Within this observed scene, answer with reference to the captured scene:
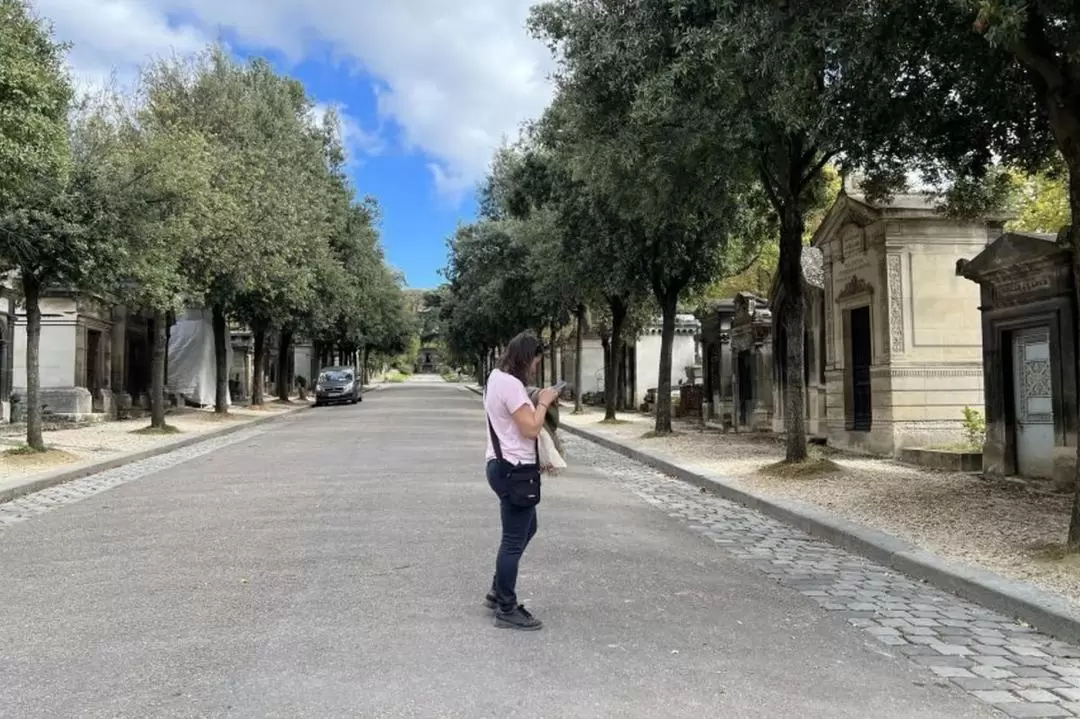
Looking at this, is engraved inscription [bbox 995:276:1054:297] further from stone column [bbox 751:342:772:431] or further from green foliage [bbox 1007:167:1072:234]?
green foliage [bbox 1007:167:1072:234]

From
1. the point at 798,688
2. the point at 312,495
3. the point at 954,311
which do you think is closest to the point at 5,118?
the point at 312,495

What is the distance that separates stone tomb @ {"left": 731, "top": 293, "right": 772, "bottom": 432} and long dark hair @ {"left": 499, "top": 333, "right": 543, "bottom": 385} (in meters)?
17.7

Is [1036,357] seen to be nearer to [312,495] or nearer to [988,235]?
[988,235]

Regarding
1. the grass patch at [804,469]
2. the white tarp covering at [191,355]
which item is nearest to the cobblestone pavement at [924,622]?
the grass patch at [804,469]

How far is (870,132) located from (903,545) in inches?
196

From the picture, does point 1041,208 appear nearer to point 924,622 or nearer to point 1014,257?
point 1014,257

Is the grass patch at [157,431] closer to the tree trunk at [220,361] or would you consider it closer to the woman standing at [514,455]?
the tree trunk at [220,361]

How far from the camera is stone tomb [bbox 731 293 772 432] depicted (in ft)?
74.5

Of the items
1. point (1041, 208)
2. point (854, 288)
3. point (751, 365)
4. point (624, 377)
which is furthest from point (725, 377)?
point (624, 377)

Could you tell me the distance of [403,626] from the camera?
216 inches

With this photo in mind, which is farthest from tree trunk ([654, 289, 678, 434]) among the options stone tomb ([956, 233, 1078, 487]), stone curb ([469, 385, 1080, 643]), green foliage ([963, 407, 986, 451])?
stone tomb ([956, 233, 1078, 487])

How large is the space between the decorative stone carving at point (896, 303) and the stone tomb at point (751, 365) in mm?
6788

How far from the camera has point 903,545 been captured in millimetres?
8141

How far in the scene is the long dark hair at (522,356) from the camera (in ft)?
18.2
